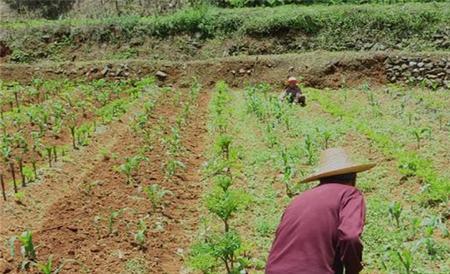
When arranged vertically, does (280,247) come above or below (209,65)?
above

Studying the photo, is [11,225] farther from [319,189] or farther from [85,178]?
[319,189]

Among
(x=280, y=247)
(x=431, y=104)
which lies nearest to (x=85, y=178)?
(x=280, y=247)

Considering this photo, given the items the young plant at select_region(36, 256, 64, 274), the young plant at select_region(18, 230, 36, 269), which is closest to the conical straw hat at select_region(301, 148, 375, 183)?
the young plant at select_region(36, 256, 64, 274)

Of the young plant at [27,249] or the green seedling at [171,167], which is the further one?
the green seedling at [171,167]

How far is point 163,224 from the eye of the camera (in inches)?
282

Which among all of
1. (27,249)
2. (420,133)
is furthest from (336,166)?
(420,133)

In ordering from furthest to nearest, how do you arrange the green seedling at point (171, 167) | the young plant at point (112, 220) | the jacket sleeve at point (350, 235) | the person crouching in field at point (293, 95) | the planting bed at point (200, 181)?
1. the person crouching in field at point (293, 95)
2. the green seedling at point (171, 167)
3. the young plant at point (112, 220)
4. the planting bed at point (200, 181)
5. the jacket sleeve at point (350, 235)

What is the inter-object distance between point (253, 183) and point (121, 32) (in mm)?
16142

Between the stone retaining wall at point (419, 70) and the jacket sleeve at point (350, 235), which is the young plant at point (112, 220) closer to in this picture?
the jacket sleeve at point (350, 235)

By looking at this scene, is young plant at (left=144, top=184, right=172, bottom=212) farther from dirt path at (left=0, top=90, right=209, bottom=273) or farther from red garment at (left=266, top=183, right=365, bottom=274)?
red garment at (left=266, top=183, right=365, bottom=274)

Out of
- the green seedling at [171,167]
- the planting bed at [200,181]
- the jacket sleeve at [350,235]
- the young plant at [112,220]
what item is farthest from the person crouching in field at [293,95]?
the jacket sleeve at [350,235]

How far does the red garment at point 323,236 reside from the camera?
3746 mm

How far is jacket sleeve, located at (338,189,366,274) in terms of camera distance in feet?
12.2

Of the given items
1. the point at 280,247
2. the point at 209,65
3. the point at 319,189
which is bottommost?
the point at 209,65
